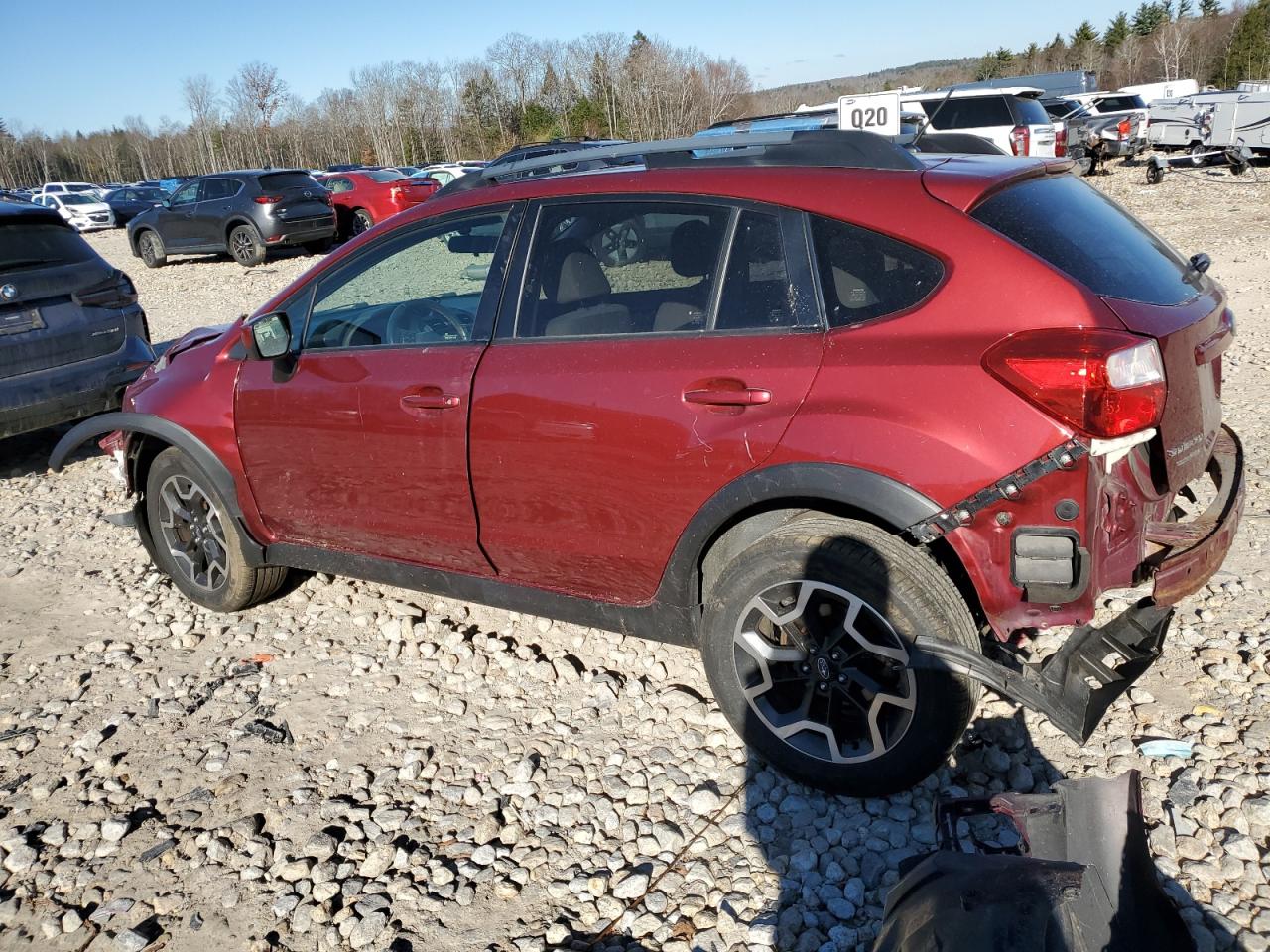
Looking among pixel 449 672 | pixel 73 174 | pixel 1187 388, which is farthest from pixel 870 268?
pixel 73 174

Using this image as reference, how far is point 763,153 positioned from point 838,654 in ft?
5.31

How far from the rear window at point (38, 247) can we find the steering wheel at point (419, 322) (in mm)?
4078

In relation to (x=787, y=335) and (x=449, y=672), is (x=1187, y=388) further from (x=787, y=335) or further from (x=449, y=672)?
(x=449, y=672)

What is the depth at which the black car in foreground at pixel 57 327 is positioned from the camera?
6418 mm

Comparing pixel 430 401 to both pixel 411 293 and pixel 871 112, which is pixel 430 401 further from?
pixel 871 112

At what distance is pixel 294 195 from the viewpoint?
18.2 m

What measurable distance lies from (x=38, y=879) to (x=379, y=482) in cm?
166

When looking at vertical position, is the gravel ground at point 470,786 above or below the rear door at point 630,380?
below

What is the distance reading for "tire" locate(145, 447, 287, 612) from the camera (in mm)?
4410

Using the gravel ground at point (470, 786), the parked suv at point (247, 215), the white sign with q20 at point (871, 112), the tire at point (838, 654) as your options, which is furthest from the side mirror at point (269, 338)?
the parked suv at point (247, 215)

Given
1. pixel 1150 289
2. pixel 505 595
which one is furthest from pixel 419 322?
pixel 1150 289

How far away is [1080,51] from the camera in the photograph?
70.4 m

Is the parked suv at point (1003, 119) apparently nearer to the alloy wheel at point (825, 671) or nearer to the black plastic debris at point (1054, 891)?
the alloy wheel at point (825, 671)

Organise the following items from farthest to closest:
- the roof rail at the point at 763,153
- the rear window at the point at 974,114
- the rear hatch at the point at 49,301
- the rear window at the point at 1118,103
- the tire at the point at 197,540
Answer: the rear window at the point at 1118,103 < the rear window at the point at 974,114 < the rear hatch at the point at 49,301 < the tire at the point at 197,540 < the roof rail at the point at 763,153
